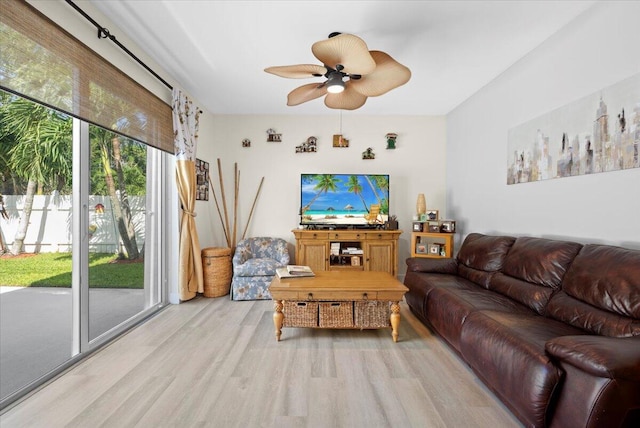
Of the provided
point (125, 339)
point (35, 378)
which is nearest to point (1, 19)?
point (35, 378)

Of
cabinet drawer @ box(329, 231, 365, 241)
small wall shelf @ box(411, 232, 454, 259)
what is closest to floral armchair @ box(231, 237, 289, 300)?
cabinet drawer @ box(329, 231, 365, 241)

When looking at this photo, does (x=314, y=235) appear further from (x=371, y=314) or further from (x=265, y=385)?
(x=265, y=385)

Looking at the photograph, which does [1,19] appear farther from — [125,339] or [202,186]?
[202,186]

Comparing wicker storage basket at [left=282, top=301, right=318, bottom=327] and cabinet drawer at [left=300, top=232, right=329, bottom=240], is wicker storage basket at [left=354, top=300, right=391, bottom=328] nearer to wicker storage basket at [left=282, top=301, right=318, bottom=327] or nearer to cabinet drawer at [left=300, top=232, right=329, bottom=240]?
wicker storage basket at [left=282, top=301, right=318, bottom=327]

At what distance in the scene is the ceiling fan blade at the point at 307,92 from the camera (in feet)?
8.03

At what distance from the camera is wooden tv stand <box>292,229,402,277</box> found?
394 cm

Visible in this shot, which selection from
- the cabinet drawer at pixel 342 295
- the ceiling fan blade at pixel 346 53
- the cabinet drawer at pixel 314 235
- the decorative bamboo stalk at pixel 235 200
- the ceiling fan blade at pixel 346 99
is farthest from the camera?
the decorative bamboo stalk at pixel 235 200

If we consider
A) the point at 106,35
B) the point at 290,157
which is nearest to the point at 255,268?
the point at 290,157

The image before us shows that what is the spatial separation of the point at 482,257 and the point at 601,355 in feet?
5.58

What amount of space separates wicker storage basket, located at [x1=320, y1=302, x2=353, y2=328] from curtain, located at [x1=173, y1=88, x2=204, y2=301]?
185 centimetres

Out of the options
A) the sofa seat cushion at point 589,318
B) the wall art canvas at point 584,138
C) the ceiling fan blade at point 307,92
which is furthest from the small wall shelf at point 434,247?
the ceiling fan blade at point 307,92

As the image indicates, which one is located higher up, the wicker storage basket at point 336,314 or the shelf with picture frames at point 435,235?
the shelf with picture frames at point 435,235

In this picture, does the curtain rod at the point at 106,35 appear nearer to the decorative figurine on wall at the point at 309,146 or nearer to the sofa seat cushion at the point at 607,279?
the decorative figurine on wall at the point at 309,146

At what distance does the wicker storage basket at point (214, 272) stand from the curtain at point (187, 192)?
11cm
